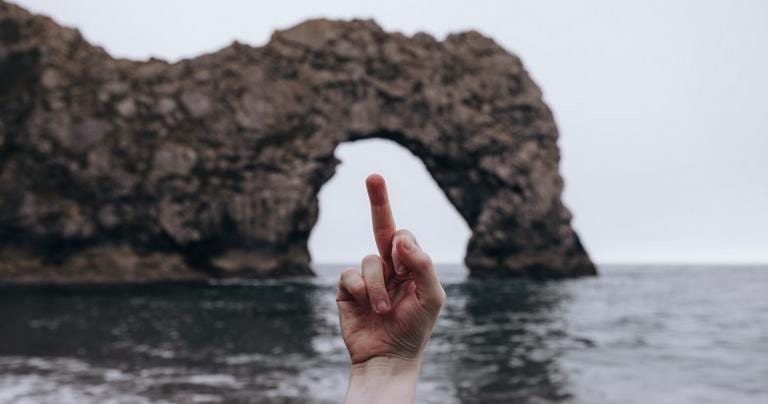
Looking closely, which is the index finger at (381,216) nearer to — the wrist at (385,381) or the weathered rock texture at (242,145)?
the wrist at (385,381)

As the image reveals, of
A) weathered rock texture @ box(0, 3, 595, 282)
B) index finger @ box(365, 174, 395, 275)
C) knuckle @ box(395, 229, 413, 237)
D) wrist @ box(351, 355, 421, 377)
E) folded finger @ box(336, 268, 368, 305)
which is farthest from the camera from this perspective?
weathered rock texture @ box(0, 3, 595, 282)

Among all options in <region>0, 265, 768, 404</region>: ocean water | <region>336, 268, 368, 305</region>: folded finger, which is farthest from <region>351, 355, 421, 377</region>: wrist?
<region>0, 265, 768, 404</region>: ocean water

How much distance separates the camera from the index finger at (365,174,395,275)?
273cm

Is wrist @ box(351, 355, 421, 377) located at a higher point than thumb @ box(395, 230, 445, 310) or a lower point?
lower

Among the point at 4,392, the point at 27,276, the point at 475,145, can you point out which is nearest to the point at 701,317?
the point at 4,392

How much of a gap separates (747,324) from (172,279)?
48.7 m

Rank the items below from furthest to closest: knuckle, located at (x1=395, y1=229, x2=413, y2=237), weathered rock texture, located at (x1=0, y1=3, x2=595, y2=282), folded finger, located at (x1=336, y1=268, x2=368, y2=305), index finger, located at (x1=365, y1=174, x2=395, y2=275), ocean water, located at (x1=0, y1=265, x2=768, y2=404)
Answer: weathered rock texture, located at (x1=0, y1=3, x2=595, y2=282) → ocean water, located at (x1=0, y1=265, x2=768, y2=404) → folded finger, located at (x1=336, y1=268, x2=368, y2=305) → knuckle, located at (x1=395, y1=229, x2=413, y2=237) → index finger, located at (x1=365, y1=174, x2=395, y2=275)

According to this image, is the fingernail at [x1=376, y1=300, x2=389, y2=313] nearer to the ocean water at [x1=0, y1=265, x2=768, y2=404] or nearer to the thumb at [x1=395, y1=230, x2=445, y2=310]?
the thumb at [x1=395, y1=230, x2=445, y2=310]

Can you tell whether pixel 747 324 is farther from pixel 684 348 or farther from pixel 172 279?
pixel 172 279

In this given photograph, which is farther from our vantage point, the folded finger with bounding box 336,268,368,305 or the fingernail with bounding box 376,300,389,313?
the folded finger with bounding box 336,268,368,305

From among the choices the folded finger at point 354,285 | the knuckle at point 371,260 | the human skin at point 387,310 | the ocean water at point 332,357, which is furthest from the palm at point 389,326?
the ocean water at point 332,357

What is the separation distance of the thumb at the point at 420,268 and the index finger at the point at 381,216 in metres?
0.08

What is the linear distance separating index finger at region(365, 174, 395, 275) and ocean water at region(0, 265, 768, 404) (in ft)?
23.5

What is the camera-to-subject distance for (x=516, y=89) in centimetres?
7725
